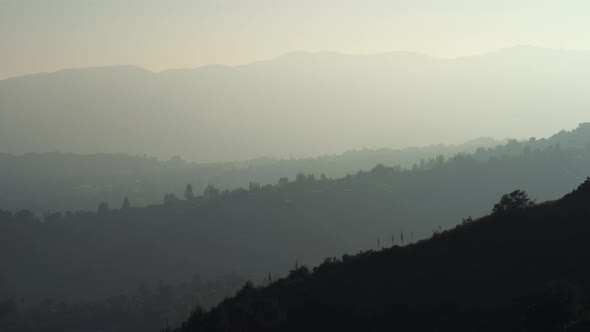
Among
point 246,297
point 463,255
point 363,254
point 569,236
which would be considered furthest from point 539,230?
point 246,297

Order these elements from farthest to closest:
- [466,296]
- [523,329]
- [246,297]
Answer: [246,297] < [466,296] < [523,329]

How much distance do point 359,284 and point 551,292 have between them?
37.9 meters

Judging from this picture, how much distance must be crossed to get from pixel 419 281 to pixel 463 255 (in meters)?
9.81

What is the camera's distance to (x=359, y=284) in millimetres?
91375

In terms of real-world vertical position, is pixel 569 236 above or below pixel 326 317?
above

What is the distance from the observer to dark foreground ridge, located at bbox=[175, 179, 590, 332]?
72.9m

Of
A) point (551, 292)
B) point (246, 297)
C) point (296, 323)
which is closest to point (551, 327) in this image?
point (551, 292)

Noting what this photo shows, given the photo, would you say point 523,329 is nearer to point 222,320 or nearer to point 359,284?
point 359,284

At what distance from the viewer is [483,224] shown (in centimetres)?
10038

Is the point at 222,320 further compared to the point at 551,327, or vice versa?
the point at 222,320

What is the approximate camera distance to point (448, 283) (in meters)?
82.8

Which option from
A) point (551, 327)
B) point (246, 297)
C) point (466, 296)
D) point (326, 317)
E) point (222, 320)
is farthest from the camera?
point (246, 297)

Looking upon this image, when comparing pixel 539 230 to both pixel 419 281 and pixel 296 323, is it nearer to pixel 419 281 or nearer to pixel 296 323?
pixel 419 281

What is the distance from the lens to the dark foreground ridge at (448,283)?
72.9 meters
